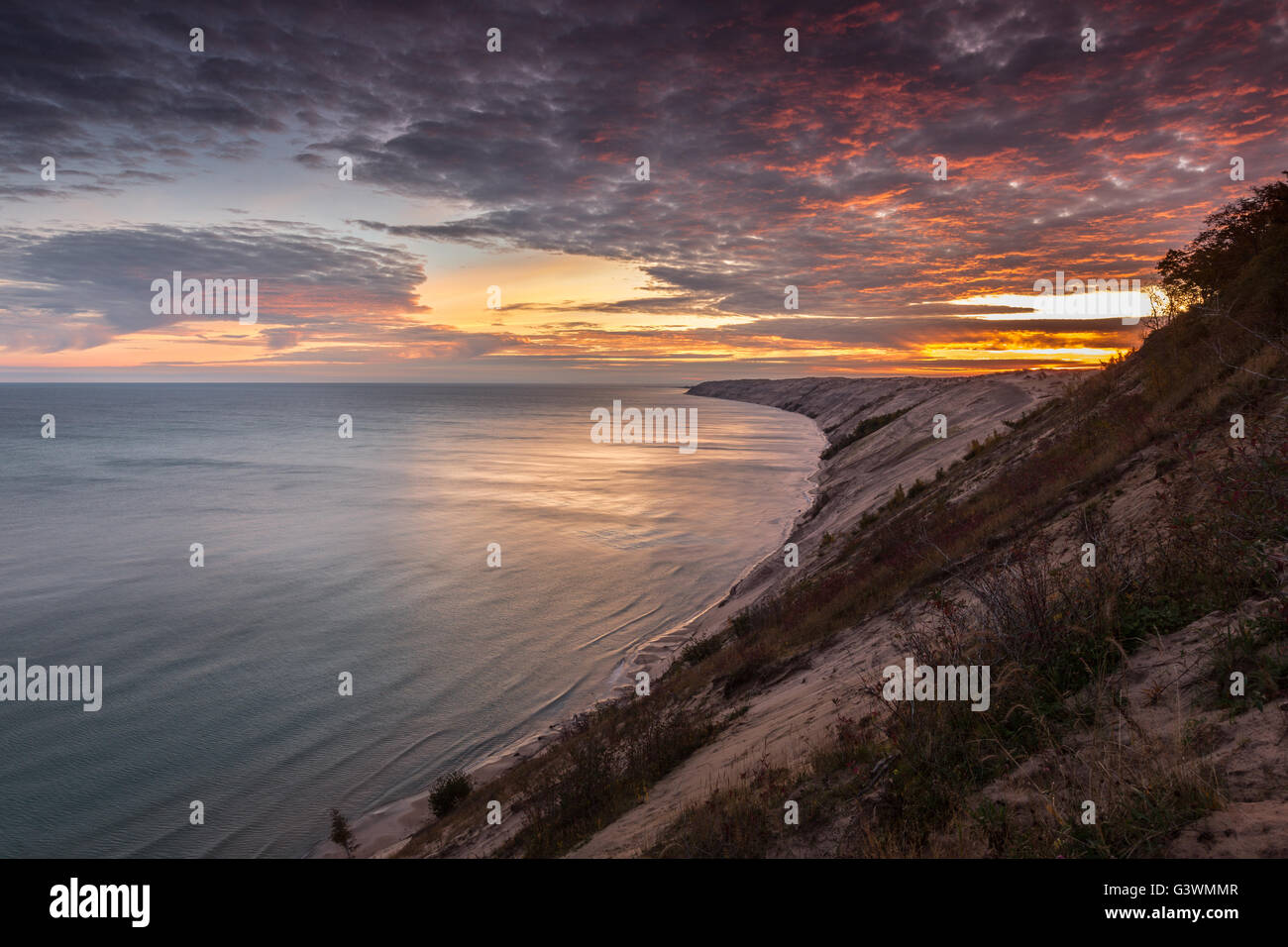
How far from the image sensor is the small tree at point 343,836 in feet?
40.9

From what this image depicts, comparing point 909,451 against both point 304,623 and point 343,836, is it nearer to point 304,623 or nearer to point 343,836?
point 304,623

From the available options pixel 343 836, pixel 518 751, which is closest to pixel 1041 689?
pixel 343 836

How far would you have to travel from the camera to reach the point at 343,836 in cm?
1250

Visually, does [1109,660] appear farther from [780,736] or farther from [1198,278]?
[1198,278]

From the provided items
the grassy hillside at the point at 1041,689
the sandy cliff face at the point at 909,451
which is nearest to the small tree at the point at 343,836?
the grassy hillside at the point at 1041,689

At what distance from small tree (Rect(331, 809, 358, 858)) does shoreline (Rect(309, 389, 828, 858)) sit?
121mm

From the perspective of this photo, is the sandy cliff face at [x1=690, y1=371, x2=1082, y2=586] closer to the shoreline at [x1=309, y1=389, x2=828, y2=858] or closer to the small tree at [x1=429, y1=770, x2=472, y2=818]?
the shoreline at [x1=309, y1=389, x2=828, y2=858]

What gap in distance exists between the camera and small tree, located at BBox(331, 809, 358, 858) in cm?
1246

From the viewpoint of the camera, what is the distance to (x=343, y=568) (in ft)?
104

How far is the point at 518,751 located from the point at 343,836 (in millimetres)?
4507

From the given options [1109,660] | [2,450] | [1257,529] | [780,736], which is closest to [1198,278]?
[1257,529]

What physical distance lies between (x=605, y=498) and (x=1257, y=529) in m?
45.4

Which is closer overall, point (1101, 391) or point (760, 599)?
point (760, 599)

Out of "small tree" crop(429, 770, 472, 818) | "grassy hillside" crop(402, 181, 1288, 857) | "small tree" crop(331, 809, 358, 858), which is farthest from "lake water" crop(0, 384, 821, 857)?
"grassy hillside" crop(402, 181, 1288, 857)
